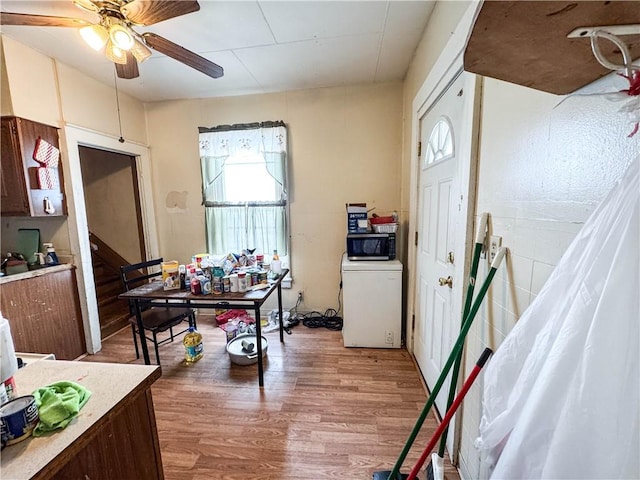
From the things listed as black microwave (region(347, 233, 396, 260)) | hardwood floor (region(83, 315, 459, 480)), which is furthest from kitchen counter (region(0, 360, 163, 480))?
black microwave (region(347, 233, 396, 260))

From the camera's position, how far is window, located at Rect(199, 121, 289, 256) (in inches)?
116

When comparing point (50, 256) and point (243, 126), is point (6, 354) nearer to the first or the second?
point (50, 256)

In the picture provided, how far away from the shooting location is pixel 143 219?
126 inches

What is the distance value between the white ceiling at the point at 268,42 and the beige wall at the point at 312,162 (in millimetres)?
194

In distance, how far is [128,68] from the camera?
5.83 feet

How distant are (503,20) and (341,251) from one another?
2670 millimetres

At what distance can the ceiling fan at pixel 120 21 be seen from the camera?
Answer: 1329 mm

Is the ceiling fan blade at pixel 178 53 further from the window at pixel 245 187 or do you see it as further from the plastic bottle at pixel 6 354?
the plastic bottle at pixel 6 354

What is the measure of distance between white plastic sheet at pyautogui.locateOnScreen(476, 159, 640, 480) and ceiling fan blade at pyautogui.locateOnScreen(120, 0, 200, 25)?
1.83 m

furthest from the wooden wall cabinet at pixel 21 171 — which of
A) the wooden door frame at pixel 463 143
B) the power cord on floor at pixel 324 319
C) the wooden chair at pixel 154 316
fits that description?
the wooden door frame at pixel 463 143

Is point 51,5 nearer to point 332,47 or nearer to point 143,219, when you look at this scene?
point 332,47

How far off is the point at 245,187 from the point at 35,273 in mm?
1944

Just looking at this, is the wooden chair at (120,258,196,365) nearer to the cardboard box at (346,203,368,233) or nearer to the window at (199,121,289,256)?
the window at (199,121,289,256)

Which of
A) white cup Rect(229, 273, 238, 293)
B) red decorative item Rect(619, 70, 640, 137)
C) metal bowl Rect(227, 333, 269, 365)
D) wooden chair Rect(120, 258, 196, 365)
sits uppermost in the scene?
red decorative item Rect(619, 70, 640, 137)
